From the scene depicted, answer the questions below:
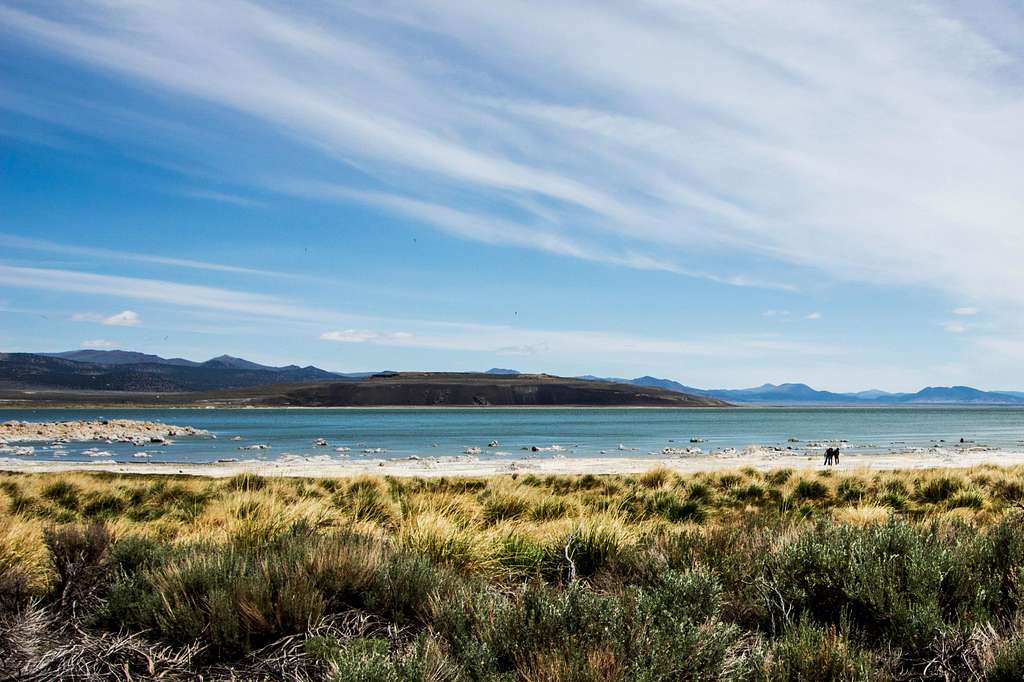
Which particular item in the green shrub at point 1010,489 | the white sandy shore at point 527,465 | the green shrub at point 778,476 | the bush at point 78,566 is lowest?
the white sandy shore at point 527,465

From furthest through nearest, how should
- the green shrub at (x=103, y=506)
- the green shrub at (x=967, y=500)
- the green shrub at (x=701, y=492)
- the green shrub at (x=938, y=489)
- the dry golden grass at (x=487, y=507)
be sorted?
1. the green shrub at (x=938, y=489)
2. the green shrub at (x=701, y=492)
3. the green shrub at (x=967, y=500)
4. the green shrub at (x=103, y=506)
5. the dry golden grass at (x=487, y=507)

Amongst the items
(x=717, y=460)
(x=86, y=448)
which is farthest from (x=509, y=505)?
(x=86, y=448)

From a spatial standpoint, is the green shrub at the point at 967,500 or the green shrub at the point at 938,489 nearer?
the green shrub at the point at 967,500

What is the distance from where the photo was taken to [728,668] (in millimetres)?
3846

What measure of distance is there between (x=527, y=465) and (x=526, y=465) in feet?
0.17

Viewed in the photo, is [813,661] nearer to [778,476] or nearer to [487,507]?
[487,507]

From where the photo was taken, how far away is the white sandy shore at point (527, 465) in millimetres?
33000

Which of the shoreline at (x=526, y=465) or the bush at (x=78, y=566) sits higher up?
the bush at (x=78, y=566)

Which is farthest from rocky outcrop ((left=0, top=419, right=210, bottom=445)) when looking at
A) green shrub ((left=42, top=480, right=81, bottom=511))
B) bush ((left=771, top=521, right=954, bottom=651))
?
bush ((left=771, top=521, right=954, bottom=651))

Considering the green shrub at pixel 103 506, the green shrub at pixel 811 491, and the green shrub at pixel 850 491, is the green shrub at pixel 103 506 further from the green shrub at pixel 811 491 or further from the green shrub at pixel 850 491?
the green shrub at pixel 850 491

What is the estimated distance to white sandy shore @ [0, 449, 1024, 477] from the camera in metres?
33.0

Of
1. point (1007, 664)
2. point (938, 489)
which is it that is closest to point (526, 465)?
point (938, 489)

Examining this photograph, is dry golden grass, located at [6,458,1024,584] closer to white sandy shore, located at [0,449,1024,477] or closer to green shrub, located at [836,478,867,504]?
green shrub, located at [836,478,867,504]

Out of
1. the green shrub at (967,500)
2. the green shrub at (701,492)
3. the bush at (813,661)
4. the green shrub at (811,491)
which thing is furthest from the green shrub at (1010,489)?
the bush at (813,661)
